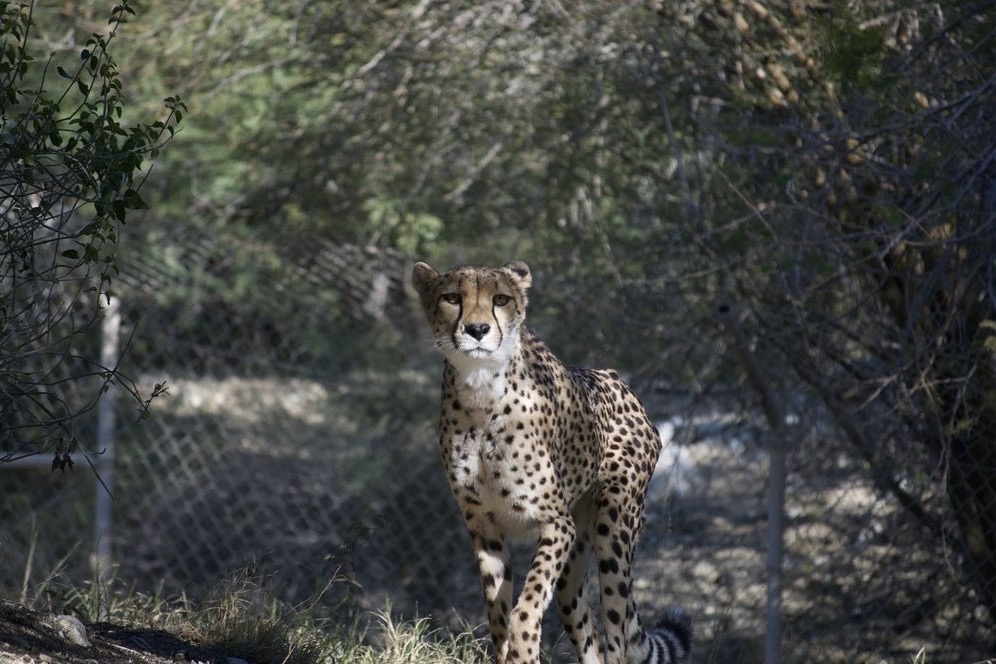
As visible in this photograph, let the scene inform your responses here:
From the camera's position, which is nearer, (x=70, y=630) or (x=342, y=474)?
(x=70, y=630)

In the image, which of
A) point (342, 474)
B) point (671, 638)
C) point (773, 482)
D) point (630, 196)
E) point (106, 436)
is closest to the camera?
point (671, 638)

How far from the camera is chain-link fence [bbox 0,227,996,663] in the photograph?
6.43 metres

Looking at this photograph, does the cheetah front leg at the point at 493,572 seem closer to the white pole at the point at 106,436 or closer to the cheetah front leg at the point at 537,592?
the cheetah front leg at the point at 537,592

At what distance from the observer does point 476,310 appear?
12.2ft

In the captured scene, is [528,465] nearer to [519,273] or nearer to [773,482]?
[519,273]

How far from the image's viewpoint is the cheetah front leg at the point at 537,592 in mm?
3775

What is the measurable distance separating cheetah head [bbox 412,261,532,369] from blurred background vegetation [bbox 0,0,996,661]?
1.53 meters

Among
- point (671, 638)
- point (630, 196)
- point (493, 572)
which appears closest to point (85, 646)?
point (493, 572)

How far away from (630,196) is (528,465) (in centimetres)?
395

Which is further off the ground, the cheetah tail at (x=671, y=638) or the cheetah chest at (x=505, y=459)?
the cheetah chest at (x=505, y=459)

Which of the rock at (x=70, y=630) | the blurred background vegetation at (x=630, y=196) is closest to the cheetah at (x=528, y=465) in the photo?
the rock at (x=70, y=630)

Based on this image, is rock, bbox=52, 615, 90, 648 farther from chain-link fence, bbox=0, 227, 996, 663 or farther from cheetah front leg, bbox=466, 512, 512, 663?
chain-link fence, bbox=0, 227, 996, 663

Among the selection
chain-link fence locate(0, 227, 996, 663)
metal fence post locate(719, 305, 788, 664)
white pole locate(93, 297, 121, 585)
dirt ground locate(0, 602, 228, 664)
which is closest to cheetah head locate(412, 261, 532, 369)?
dirt ground locate(0, 602, 228, 664)

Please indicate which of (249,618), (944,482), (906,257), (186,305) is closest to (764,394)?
(944,482)
